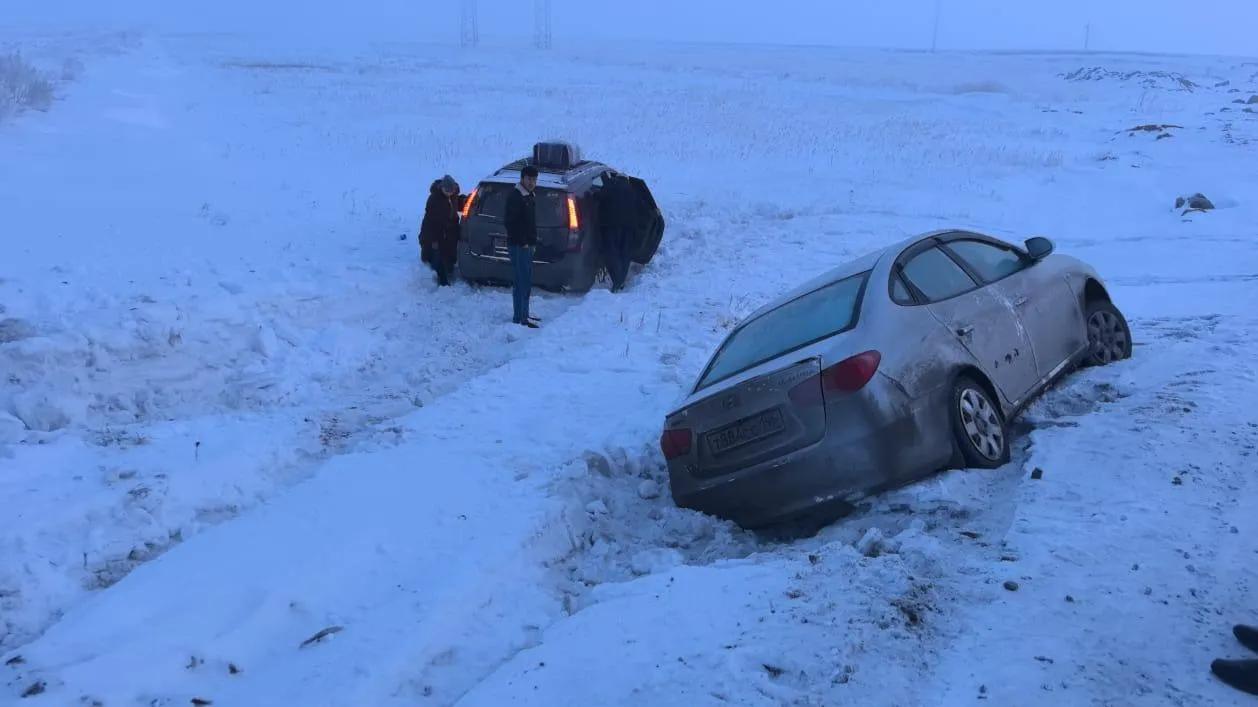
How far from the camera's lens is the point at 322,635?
182 inches

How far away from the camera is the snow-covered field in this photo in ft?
12.8

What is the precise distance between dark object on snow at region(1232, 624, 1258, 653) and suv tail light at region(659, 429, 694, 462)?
2.84 metres

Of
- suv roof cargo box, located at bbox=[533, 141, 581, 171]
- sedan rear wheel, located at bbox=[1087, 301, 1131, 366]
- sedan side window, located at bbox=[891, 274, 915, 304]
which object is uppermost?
suv roof cargo box, located at bbox=[533, 141, 581, 171]

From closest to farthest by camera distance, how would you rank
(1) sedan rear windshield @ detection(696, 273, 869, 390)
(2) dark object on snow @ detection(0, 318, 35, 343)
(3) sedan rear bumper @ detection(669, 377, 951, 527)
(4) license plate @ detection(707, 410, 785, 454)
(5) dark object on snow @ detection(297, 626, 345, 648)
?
1. (5) dark object on snow @ detection(297, 626, 345, 648)
2. (3) sedan rear bumper @ detection(669, 377, 951, 527)
3. (4) license plate @ detection(707, 410, 785, 454)
4. (1) sedan rear windshield @ detection(696, 273, 869, 390)
5. (2) dark object on snow @ detection(0, 318, 35, 343)

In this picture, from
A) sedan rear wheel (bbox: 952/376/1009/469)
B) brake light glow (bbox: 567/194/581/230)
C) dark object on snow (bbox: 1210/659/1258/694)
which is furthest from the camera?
brake light glow (bbox: 567/194/581/230)

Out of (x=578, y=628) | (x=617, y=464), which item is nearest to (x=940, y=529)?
(x=578, y=628)

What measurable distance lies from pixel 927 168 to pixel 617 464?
55.1 ft

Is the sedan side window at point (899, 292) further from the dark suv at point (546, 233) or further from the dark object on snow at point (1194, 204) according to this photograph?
the dark object on snow at point (1194, 204)

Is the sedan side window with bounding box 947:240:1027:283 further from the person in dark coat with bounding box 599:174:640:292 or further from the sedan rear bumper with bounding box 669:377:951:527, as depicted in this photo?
the person in dark coat with bounding box 599:174:640:292

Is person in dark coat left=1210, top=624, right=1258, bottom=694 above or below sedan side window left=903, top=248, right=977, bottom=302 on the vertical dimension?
below

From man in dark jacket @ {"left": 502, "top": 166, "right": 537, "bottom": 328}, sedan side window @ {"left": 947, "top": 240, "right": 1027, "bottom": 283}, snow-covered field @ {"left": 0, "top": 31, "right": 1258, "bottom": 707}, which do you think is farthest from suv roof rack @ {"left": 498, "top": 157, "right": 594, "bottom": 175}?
sedan side window @ {"left": 947, "top": 240, "right": 1027, "bottom": 283}

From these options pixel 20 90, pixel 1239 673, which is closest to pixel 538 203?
pixel 1239 673

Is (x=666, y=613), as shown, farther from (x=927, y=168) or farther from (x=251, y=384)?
(x=927, y=168)

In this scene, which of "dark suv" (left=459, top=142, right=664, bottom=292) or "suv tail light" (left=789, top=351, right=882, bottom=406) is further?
"dark suv" (left=459, top=142, right=664, bottom=292)
